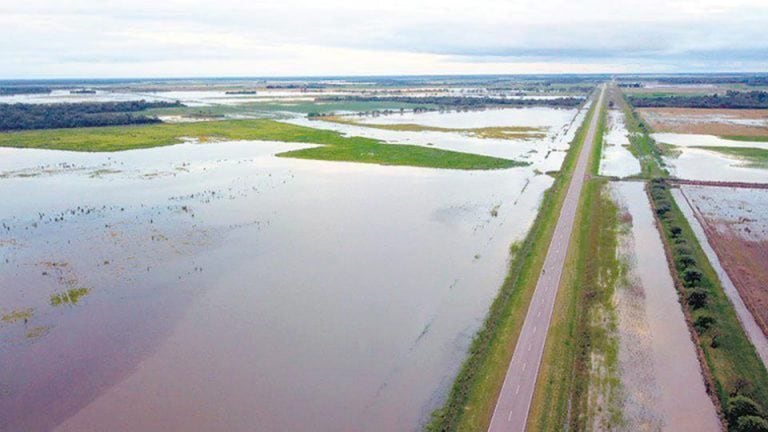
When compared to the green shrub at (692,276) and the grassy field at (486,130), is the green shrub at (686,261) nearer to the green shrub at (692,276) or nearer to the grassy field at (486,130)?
the green shrub at (692,276)

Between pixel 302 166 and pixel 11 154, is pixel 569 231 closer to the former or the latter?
pixel 302 166

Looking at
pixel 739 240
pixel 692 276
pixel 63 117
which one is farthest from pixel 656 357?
pixel 63 117

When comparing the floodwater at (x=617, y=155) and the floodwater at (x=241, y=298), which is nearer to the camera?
the floodwater at (x=241, y=298)

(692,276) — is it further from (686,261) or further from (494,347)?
(494,347)

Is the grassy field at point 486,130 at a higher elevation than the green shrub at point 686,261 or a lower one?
higher

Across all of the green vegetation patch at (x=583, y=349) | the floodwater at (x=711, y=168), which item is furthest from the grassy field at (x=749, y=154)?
the green vegetation patch at (x=583, y=349)

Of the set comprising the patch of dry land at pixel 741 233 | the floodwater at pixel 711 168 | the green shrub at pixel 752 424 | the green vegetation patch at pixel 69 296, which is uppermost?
the floodwater at pixel 711 168
